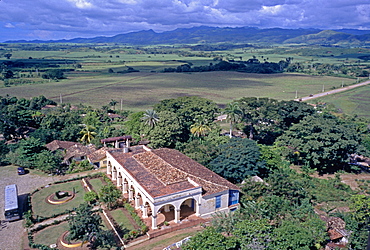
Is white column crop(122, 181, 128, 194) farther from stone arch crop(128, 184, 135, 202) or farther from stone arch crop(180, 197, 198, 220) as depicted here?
stone arch crop(180, 197, 198, 220)

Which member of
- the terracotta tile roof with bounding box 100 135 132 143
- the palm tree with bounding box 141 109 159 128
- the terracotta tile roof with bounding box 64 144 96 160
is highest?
the palm tree with bounding box 141 109 159 128

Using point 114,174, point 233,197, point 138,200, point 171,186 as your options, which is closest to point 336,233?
point 233,197

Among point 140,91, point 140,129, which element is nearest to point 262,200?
point 140,129

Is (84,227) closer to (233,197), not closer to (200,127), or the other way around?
(233,197)

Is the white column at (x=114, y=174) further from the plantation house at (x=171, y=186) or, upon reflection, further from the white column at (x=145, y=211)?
the white column at (x=145, y=211)

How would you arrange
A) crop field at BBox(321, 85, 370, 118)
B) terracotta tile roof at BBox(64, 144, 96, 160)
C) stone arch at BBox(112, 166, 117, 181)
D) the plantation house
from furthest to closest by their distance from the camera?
crop field at BBox(321, 85, 370, 118)
terracotta tile roof at BBox(64, 144, 96, 160)
stone arch at BBox(112, 166, 117, 181)
the plantation house

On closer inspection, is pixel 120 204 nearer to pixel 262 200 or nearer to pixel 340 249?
pixel 262 200

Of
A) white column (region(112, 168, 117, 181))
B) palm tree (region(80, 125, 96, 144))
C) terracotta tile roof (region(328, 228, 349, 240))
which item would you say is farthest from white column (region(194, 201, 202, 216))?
palm tree (region(80, 125, 96, 144))
